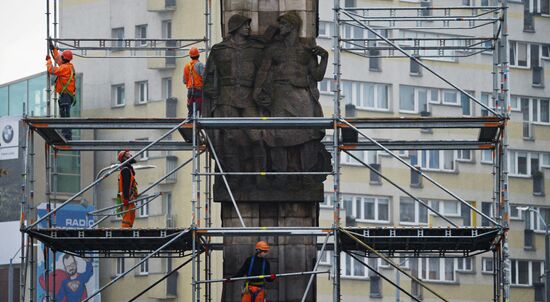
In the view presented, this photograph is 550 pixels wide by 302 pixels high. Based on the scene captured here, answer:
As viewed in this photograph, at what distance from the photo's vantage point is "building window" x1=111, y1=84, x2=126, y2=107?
9650 cm

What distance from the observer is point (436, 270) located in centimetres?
9250

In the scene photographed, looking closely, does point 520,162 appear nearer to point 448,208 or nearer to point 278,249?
point 448,208

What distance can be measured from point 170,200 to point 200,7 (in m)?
8.31

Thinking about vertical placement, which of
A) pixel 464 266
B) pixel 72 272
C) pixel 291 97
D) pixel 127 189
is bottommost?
pixel 464 266

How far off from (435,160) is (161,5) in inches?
538

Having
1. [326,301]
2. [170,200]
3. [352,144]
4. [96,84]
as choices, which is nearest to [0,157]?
[96,84]

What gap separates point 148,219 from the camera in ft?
307

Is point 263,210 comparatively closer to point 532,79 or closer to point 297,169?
point 297,169

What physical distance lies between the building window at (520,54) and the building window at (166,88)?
15.3 m

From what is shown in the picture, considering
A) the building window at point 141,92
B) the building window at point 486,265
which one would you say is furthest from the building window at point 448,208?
the building window at point 141,92

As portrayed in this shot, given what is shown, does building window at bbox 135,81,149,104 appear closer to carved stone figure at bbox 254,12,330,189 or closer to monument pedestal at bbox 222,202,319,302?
carved stone figure at bbox 254,12,330,189

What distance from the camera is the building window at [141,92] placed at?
94.6 meters

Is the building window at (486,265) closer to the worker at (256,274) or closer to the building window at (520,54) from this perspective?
the building window at (520,54)

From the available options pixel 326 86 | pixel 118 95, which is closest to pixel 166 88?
pixel 118 95
